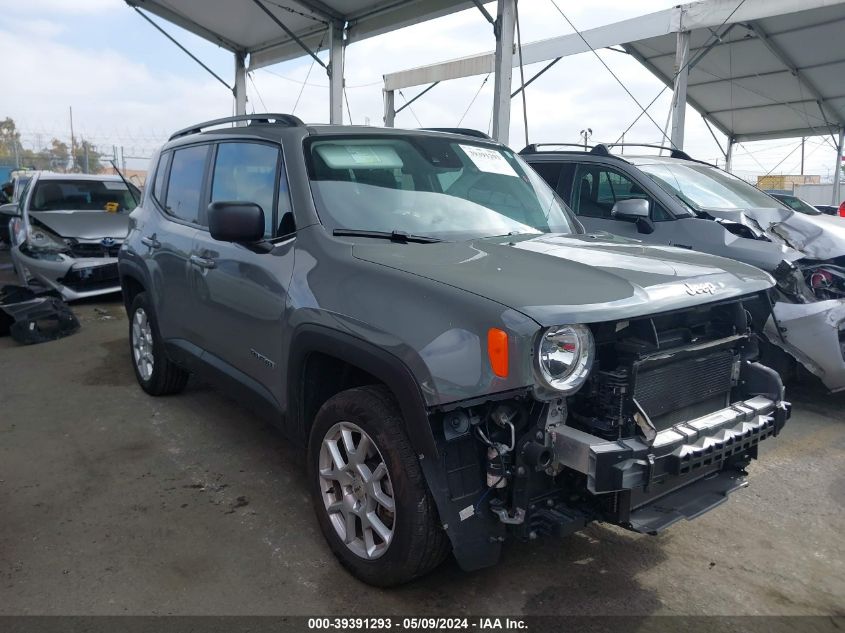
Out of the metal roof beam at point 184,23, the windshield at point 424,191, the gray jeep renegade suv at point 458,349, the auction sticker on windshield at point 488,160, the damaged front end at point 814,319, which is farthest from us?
the metal roof beam at point 184,23

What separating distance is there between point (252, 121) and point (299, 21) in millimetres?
8769

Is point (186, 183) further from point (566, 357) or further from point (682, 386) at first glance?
point (682, 386)

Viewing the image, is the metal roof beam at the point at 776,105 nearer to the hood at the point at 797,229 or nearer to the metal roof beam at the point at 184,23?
the metal roof beam at the point at 184,23

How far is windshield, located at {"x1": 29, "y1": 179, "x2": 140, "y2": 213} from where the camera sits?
9.27m

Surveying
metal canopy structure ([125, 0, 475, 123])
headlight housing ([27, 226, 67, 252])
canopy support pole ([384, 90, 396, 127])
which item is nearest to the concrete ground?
headlight housing ([27, 226, 67, 252])

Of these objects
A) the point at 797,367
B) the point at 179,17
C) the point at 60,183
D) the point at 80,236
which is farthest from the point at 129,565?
the point at 179,17

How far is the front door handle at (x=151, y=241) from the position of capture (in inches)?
173

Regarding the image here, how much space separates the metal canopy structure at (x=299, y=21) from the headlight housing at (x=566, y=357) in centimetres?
836

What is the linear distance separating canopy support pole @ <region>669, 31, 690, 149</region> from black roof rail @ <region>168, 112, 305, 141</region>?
9.94 metres

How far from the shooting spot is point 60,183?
9.54 metres

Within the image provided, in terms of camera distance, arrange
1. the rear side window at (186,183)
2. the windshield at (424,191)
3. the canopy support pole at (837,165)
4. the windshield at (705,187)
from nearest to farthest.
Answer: the windshield at (424,191) → the rear side window at (186,183) → the windshield at (705,187) → the canopy support pole at (837,165)

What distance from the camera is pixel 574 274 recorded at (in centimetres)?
248

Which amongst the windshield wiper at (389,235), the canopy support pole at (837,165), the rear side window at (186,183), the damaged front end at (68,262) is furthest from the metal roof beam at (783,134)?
the windshield wiper at (389,235)

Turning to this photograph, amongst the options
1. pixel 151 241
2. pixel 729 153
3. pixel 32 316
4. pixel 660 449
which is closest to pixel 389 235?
pixel 660 449
